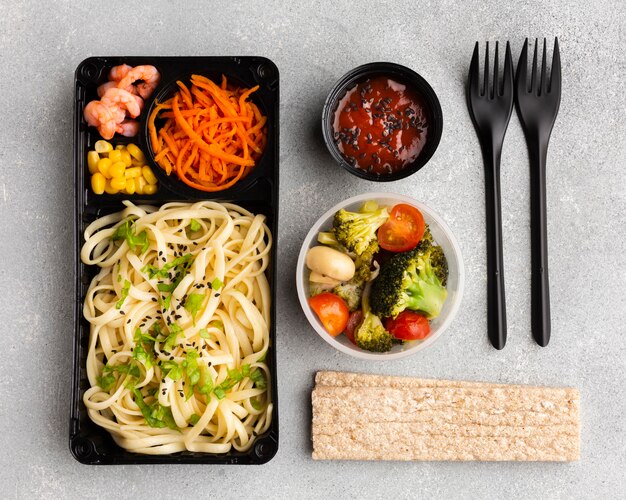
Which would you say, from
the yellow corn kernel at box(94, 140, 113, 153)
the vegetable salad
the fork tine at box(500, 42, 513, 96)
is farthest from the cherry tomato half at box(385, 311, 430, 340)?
the yellow corn kernel at box(94, 140, 113, 153)

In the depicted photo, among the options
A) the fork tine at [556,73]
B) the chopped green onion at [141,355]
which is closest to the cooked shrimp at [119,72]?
the chopped green onion at [141,355]

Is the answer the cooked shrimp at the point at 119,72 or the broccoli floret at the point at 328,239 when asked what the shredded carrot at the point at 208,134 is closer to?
the cooked shrimp at the point at 119,72

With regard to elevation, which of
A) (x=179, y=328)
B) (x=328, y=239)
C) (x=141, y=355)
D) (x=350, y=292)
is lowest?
(x=141, y=355)

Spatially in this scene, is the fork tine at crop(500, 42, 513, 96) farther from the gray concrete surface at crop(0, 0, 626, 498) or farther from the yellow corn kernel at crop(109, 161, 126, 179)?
the yellow corn kernel at crop(109, 161, 126, 179)

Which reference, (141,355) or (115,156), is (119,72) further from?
(141,355)

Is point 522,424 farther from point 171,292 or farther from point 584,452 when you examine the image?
point 171,292

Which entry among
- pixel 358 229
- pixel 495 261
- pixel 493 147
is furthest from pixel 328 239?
pixel 493 147

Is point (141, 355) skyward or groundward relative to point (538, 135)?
groundward
